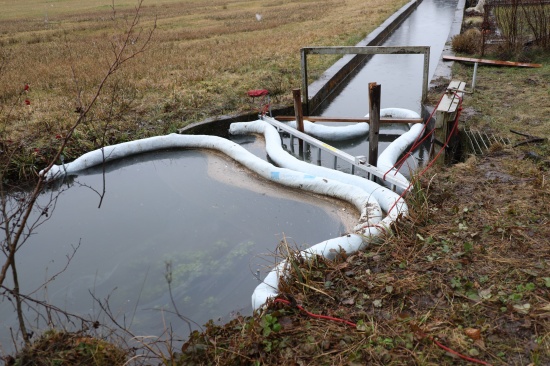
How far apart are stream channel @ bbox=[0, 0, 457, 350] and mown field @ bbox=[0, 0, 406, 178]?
93 cm

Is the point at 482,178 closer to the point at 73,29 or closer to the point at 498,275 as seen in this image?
the point at 498,275

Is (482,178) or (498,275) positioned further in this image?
(482,178)

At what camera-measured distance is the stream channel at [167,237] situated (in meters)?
4.48

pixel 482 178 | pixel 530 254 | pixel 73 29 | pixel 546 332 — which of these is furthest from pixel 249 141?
pixel 73 29

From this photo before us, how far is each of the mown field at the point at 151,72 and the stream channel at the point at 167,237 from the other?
93 centimetres

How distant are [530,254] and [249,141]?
16.1 feet

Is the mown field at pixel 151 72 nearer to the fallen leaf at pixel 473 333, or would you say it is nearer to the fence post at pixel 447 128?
the fallen leaf at pixel 473 333

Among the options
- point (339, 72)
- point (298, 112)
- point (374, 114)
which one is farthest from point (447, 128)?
point (339, 72)

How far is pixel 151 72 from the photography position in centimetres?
1155

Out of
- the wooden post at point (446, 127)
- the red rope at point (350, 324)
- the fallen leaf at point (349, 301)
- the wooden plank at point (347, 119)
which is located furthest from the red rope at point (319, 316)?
the wooden plank at point (347, 119)

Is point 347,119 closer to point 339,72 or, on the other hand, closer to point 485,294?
point 339,72

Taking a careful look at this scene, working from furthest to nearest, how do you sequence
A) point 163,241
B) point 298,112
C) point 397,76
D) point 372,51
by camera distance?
point 397,76 → point 372,51 → point 298,112 → point 163,241

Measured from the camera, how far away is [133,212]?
5.99 m

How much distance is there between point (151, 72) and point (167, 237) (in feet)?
23.3
